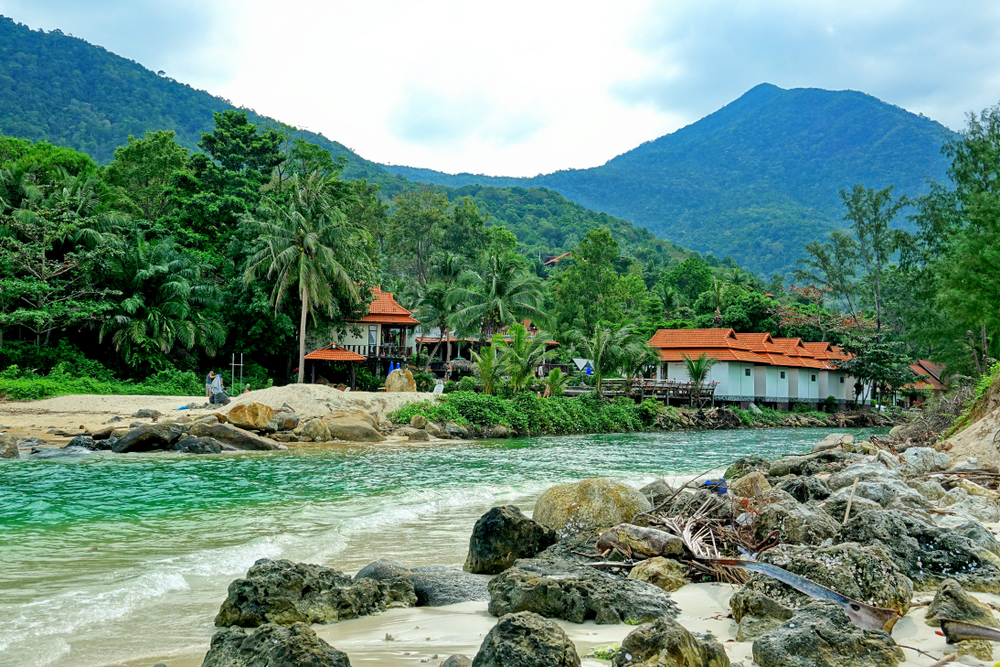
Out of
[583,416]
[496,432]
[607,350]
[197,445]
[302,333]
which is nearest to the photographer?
[197,445]

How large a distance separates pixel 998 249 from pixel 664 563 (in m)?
21.2

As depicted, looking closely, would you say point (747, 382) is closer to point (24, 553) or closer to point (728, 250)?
point (24, 553)

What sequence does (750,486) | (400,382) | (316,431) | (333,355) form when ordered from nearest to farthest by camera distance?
(750,486) → (316,431) → (400,382) → (333,355)

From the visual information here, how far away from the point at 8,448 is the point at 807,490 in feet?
57.6

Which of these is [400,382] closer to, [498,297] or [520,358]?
[520,358]

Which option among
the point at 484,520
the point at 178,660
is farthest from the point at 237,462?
the point at 178,660

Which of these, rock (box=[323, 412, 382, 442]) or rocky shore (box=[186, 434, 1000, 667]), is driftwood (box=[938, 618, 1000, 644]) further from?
rock (box=[323, 412, 382, 442])

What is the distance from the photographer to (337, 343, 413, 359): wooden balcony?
3941 cm

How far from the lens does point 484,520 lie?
696 centimetres

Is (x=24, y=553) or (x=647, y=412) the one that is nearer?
(x=24, y=553)

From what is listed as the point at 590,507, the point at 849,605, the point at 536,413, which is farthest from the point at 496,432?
the point at 849,605

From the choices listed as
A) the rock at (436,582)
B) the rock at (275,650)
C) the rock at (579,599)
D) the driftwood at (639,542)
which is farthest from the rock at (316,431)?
the rock at (275,650)

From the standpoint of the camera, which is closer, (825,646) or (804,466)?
(825,646)

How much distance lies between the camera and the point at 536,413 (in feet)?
102
